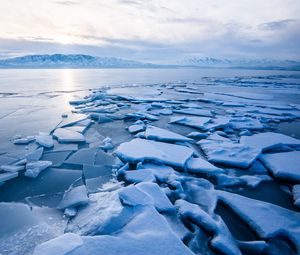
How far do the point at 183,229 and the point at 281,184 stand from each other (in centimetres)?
163

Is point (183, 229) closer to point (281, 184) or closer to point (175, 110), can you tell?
point (281, 184)

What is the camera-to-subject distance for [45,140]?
384 centimetres

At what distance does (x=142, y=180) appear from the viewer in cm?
260

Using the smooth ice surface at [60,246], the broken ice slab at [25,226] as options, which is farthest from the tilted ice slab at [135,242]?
the broken ice slab at [25,226]

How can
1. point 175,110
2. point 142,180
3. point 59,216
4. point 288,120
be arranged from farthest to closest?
point 175,110
point 288,120
point 142,180
point 59,216

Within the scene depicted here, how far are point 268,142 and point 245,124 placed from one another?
1643 millimetres

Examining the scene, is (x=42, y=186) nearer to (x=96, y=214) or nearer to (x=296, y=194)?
(x=96, y=214)

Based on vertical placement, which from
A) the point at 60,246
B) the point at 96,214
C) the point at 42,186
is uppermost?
the point at 60,246

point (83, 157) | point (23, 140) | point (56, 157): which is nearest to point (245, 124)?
point (83, 157)

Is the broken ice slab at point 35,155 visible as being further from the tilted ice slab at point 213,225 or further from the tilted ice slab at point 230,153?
the tilted ice slab at point 230,153

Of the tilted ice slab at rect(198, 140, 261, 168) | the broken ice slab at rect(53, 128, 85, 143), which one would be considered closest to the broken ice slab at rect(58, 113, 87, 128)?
the broken ice slab at rect(53, 128, 85, 143)

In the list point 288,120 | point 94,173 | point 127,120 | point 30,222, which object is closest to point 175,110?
point 127,120

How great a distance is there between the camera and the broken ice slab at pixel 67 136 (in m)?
3.94

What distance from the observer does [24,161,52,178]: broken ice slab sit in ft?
8.76
